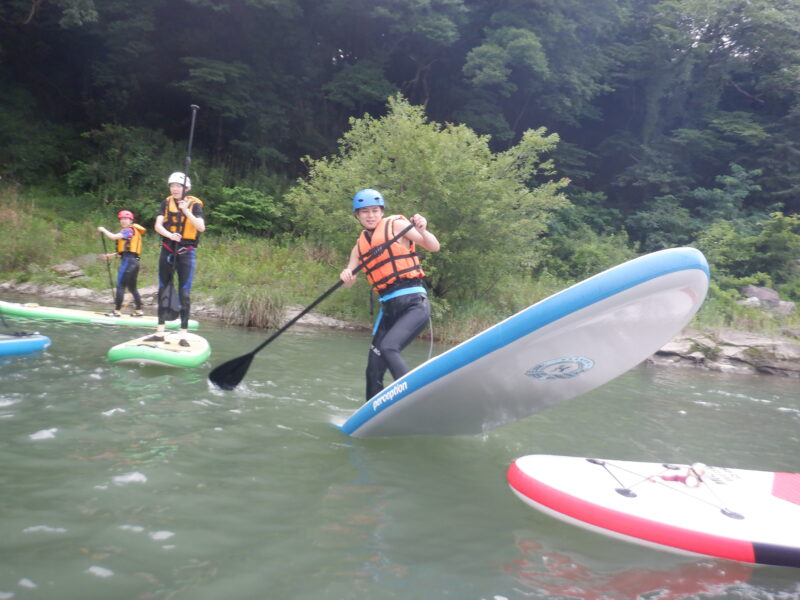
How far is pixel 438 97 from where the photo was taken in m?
22.4

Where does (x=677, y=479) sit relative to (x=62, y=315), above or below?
above

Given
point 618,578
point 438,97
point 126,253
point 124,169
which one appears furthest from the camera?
point 438,97

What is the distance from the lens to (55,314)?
7.70 metres

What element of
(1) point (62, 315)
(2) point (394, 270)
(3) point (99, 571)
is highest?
(2) point (394, 270)

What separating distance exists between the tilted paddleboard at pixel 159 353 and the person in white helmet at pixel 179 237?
0.49 feet

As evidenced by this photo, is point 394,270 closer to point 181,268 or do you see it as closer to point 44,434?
point 44,434

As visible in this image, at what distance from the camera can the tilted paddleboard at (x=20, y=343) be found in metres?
5.20

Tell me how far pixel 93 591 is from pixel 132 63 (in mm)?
20321

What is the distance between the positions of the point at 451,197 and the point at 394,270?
23.9ft

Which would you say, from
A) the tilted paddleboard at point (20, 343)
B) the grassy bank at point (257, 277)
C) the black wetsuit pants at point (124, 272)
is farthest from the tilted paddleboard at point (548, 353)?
the grassy bank at point (257, 277)

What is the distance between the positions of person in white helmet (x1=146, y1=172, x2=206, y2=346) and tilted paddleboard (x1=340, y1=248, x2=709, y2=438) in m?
2.71

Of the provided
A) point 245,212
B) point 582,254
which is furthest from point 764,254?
point 245,212

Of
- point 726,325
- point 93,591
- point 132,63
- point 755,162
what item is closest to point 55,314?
point 93,591

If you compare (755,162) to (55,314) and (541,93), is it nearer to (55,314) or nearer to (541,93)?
(541,93)
